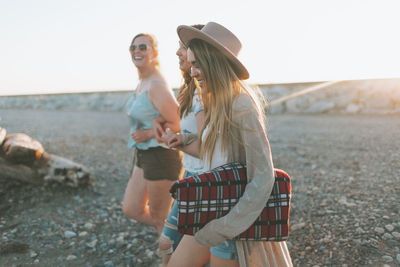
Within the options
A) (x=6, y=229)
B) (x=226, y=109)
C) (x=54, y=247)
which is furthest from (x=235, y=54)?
(x=6, y=229)

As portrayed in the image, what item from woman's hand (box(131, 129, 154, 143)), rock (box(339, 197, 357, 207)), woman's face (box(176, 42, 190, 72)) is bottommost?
rock (box(339, 197, 357, 207))

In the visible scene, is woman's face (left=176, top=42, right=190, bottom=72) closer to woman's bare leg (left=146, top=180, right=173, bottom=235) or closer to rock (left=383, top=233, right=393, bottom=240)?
woman's bare leg (left=146, top=180, right=173, bottom=235)

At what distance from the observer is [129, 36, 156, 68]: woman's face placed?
3.94 meters

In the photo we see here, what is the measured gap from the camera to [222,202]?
207 centimetres

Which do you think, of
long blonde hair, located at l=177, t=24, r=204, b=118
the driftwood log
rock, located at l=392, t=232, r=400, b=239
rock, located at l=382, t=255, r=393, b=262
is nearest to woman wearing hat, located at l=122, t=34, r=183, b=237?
long blonde hair, located at l=177, t=24, r=204, b=118

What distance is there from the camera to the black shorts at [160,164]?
12.1ft

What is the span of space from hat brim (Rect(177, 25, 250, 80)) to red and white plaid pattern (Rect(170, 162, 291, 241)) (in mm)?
708

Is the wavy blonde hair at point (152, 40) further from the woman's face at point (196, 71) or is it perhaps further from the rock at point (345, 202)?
the rock at point (345, 202)

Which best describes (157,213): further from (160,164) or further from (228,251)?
(228,251)

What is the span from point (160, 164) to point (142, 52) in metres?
1.46

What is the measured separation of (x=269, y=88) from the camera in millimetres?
27203

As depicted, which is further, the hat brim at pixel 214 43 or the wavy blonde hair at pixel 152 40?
the wavy blonde hair at pixel 152 40

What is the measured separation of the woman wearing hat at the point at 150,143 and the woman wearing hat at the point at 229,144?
138 centimetres

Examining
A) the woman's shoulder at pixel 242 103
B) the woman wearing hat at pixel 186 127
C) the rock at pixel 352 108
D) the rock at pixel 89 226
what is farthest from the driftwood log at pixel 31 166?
the rock at pixel 352 108
